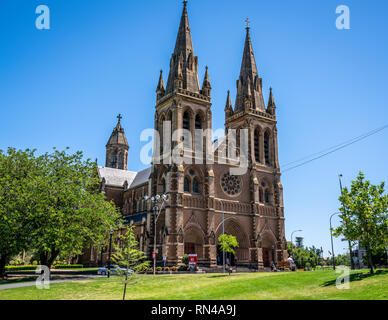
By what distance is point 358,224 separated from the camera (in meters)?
22.5

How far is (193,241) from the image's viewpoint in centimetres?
4538

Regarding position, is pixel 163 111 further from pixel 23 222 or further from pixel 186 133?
pixel 23 222

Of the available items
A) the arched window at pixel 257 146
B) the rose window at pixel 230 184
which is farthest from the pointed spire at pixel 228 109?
the rose window at pixel 230 184

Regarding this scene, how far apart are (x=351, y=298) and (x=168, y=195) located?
3092 centimetres

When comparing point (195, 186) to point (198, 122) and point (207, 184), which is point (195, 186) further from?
point (198, 122)

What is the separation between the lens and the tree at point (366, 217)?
21.9 meters

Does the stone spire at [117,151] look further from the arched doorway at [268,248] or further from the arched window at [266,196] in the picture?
the arched doorway at [268,248]

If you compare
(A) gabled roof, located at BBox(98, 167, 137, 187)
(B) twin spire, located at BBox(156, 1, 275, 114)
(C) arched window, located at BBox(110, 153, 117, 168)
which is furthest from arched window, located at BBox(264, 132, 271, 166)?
(C) arched window, located at BBox(110, 153, 117, 168)

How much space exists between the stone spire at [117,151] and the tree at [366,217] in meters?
70.2

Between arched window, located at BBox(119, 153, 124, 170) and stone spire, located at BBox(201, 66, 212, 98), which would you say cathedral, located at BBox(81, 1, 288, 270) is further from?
arched window, located at BBox(119, 153, 124, 170)

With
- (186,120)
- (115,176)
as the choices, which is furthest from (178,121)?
(115,176)

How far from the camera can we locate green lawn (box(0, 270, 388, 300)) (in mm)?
16906
